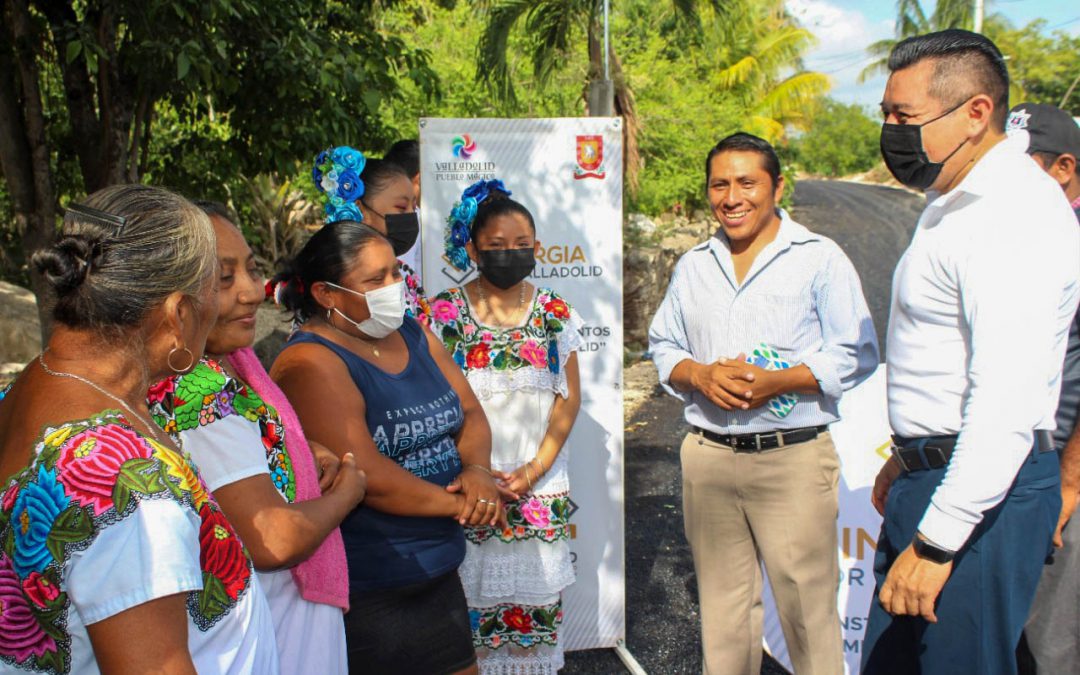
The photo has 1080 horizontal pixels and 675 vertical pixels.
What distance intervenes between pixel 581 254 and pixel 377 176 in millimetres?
1076

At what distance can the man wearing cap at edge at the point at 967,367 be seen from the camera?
1858 mm

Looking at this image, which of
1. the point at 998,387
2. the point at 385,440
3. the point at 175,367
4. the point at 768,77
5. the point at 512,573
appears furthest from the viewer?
the point at 768,77

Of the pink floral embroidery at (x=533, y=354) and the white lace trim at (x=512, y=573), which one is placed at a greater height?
the pink floral embroidery at (x=533, y=354)

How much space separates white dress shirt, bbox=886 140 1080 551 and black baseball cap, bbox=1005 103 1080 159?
3.61 ft

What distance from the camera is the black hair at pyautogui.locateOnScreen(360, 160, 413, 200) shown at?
11.2ft

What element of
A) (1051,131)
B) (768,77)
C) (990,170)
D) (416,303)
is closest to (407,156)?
(416,303)

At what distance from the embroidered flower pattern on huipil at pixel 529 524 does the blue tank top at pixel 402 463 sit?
691mm

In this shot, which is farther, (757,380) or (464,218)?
(464,218)

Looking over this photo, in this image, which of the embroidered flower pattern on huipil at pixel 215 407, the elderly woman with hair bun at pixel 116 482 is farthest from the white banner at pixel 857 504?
the elderly woman with hair bun at pixel 116 482

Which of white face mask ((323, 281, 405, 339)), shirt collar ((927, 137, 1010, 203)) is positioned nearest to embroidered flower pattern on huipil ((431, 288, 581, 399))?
white face mask ((323, 281, 405, 339))

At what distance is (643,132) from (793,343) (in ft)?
46.4

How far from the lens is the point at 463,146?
3.94 meters

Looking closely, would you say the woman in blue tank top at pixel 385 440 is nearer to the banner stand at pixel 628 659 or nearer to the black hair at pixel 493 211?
the black hair at pixel 493 211

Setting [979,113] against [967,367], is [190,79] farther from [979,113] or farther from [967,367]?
[967,367]
